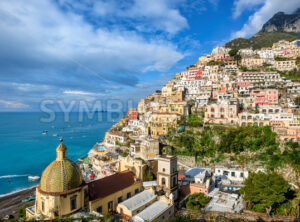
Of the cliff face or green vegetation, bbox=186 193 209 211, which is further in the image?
the cliff face

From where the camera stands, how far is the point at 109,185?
18.9 m

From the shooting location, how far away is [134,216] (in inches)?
628

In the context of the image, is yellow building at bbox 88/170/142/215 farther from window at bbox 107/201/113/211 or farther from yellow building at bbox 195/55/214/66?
yellow building at bbox 195/55/214/66

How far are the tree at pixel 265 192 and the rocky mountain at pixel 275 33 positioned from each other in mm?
100789

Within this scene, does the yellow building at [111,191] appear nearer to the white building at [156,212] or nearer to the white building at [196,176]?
the white building at [156,212]

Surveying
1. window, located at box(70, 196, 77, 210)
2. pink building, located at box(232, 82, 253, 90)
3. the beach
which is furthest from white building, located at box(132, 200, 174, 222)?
pink building, located at box(232, 82, 253, 90)

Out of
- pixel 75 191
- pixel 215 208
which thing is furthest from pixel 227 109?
pixel 75 191

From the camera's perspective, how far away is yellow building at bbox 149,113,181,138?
148 ft

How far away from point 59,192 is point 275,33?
14889 cm

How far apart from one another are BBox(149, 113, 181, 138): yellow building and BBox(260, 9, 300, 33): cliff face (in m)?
132

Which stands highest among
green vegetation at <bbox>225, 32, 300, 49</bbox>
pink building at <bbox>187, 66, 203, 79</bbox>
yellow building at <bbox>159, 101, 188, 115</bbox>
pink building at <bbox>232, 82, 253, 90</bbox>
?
green vegetation at <bbox>225, 32, 300, 49</bbox>

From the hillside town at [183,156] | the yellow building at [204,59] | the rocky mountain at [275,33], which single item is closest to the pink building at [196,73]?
the hillside town at [183,156]

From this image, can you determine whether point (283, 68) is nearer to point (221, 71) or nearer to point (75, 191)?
point (221, 71)

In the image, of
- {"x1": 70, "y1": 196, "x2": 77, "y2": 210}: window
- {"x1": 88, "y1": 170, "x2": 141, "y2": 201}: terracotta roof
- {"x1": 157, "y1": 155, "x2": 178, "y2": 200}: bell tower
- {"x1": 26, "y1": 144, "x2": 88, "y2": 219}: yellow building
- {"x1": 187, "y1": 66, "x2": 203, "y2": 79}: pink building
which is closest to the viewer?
{"x1": 26, "y1": 144, "x2": 88, "y2": 219}: yellow building
